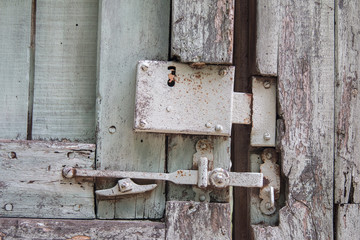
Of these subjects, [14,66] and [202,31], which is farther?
[14,66]

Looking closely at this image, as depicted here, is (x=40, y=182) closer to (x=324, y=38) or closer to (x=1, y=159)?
(x=1, y=159)

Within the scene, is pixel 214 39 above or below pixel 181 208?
above

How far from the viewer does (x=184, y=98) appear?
47.2 inches

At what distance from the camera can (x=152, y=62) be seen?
1.20 m

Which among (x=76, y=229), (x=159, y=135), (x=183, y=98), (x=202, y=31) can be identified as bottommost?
(x=76, y=229)

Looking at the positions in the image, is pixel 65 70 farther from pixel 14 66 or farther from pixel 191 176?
pixel 191 176

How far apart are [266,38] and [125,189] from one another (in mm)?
603

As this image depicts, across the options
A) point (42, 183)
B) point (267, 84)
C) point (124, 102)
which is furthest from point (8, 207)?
point (267, 84)

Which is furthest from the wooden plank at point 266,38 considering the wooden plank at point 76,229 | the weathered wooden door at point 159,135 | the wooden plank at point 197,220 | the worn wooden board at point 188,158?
the wooden plank at point 76,229

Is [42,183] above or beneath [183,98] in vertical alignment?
beneath

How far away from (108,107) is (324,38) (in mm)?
684

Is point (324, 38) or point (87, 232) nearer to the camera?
point (87, 232)

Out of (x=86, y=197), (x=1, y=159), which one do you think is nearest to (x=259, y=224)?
(x=86, y=197)

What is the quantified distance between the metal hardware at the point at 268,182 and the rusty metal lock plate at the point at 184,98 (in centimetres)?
16
